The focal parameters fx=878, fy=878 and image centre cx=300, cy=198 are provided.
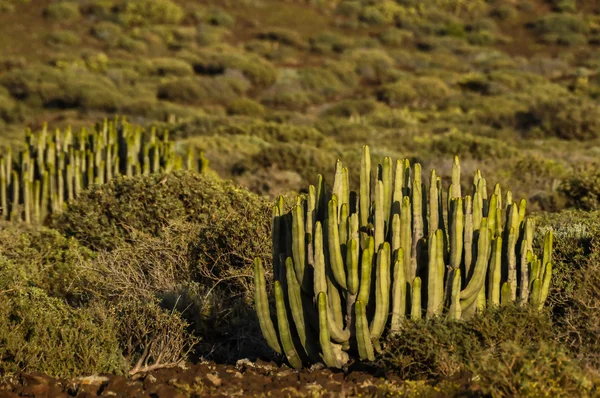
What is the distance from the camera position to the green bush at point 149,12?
50.6m

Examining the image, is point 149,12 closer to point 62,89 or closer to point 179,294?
point 62,89

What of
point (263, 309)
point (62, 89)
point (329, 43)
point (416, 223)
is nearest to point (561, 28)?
point (329, 43)

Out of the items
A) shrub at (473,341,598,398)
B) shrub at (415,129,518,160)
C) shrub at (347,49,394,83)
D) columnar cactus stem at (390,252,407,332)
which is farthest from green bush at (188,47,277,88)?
shrub at (473,341,598,398)

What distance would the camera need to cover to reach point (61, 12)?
47.5 metres

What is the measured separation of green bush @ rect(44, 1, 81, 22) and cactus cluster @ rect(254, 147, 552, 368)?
44.0 m

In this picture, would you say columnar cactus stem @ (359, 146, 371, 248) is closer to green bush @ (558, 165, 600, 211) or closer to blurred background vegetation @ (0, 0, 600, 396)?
blurred background vegetation @ (0, 0, 600, 396)

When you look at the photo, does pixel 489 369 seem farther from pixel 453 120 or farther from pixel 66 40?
pixel 66 40

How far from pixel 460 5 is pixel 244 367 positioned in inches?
2229

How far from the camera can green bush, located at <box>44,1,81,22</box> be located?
155ft

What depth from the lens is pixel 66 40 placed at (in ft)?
144

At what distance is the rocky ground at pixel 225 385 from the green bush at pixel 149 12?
46658mm

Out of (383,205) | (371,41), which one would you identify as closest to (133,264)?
(383,205)

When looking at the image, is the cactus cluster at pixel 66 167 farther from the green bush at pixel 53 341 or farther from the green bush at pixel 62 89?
the green bush at pixel 62 89

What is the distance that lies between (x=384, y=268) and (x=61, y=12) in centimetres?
4507
